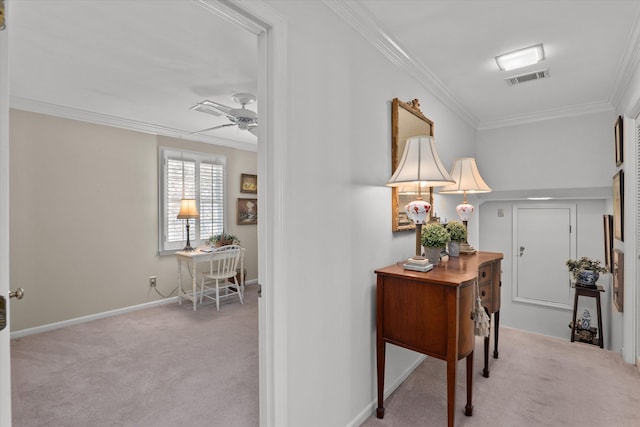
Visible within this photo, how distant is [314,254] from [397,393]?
1.38 metres

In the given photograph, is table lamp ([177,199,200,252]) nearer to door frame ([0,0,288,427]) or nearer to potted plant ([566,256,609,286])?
door frame ([0,0,288,427])

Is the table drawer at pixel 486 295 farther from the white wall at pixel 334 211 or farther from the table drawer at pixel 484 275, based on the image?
the white wall at pixel 334 211

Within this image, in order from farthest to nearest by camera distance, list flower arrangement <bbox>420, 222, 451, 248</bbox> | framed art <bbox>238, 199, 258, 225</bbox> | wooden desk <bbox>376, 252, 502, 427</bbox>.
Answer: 1. framed art <bbox>238, 199, 258, 225</bbox>
2. flower arrangement <bbox>420, 222, 451, 248</bbox>
3. wooden desk <bbox>376, 252, 502, 427</bbox>

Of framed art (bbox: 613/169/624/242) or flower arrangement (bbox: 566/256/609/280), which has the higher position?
framed art (bbox: 613/169/624/242)

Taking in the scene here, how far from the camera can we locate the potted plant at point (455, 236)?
2.56m

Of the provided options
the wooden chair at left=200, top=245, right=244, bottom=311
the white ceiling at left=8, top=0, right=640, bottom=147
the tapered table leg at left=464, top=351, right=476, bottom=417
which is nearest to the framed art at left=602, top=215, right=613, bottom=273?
the white ceiling at left=8, top=0, right=640, bottom=147

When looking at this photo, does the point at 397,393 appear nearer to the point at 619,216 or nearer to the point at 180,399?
the point at 180,399

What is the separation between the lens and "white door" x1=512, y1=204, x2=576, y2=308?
4133 millimetres

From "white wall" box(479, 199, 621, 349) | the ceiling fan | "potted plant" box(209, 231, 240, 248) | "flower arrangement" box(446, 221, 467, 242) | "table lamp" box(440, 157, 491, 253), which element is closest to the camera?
"flower arrangement" box(446, 221, 467, 242)

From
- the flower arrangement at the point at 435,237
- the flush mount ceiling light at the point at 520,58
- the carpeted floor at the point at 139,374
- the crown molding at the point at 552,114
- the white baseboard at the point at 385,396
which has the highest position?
the flush mount ceiling light at the point at 520,58

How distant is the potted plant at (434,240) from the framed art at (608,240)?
2.62 m

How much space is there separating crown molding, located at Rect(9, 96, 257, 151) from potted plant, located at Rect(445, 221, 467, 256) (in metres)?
3.88

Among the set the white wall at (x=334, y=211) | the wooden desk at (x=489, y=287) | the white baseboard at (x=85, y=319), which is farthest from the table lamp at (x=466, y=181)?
the white baseboard at (x=85, y=319)

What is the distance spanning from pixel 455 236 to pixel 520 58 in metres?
1.48
